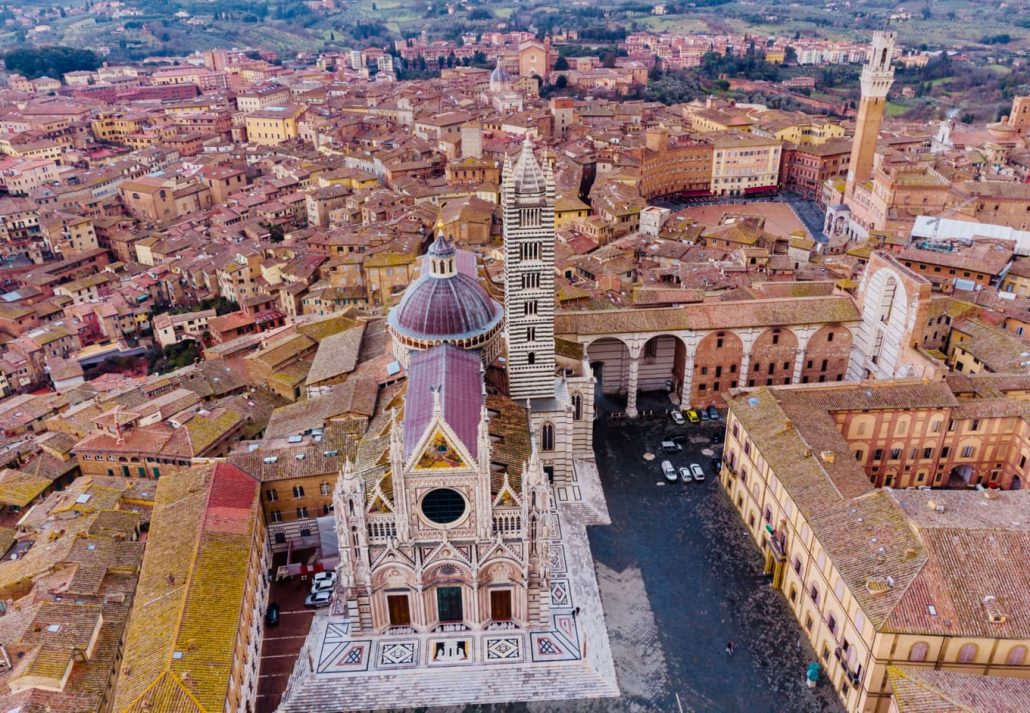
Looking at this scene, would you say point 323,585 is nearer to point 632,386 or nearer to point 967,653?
point 632,386

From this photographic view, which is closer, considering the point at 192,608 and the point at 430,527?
the point at 192,608

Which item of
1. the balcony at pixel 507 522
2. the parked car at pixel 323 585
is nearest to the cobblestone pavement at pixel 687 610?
the balcony at pixel 507 522

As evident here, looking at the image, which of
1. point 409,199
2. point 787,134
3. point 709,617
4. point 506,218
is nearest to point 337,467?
point 506,218

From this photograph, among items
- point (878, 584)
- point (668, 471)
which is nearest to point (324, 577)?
point (668, 471)

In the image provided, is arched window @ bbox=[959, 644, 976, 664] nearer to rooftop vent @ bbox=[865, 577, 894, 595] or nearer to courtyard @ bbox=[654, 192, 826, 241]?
rooftop vent @ bbox=[865, 577, 894, 595]

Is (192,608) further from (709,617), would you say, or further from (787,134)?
(787,134)

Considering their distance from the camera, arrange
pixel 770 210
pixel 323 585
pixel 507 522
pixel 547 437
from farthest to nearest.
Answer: pixel 770 210 → pixel 547 437 → pixel 323 585 → pixel 507 522

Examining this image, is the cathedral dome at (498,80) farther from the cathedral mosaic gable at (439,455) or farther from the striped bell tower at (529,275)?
the cathedral mosaic gable at (439,455)
